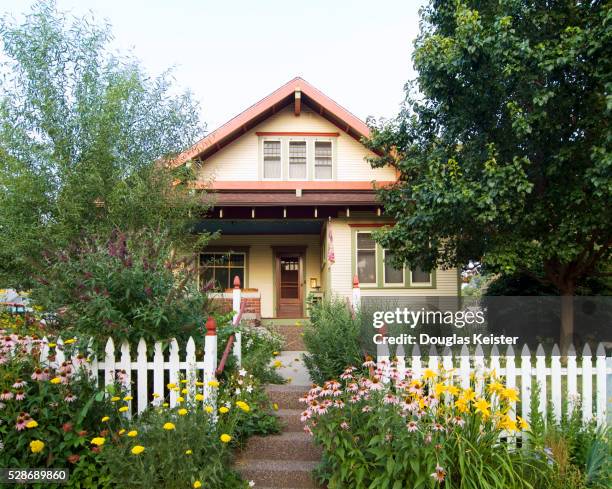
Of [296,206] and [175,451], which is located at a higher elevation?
[296,206]

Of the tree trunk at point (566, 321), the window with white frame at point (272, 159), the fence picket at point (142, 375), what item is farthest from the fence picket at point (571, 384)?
the window with white frame at point (272, 159)

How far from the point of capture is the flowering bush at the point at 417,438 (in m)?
3.15

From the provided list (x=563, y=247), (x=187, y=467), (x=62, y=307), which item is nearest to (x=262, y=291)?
(x=563, y=247)

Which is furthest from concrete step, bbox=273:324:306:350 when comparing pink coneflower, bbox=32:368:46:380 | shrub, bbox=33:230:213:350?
pink coneflower, bbox=32:368:46:380

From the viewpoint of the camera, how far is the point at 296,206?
11625mm

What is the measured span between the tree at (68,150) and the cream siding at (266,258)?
5.20 metres

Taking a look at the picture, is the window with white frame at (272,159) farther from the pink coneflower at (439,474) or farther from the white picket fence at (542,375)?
the pink coneflower at (439,474)

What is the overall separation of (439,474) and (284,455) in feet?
5.30

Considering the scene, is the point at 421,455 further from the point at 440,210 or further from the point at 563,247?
the point at 563,247

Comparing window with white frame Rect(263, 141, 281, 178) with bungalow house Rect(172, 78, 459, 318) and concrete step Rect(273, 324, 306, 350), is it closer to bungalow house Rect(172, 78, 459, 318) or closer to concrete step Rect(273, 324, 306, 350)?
bungalow house Rect(172, 78, 459, 318)

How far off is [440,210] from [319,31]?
227 inches

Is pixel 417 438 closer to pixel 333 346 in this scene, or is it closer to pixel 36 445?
pixel 333 346

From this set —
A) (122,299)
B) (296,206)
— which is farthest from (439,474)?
(296,206)

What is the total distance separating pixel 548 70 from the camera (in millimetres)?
6434
